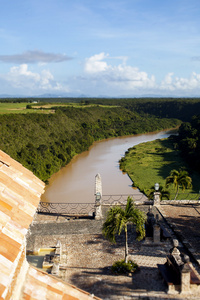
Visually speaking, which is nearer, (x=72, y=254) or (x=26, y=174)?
(x=26, y=174)

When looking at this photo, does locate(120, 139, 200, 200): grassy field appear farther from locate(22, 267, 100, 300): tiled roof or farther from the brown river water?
locate(22, 267, 100, 300): tiled roof

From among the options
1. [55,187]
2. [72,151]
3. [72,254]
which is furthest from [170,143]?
[72,254]

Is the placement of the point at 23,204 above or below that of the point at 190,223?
above

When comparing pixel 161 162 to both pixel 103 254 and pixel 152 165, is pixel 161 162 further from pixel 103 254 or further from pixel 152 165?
pixel 103 254

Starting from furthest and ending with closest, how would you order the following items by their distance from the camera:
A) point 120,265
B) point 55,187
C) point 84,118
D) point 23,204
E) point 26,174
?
point 84,118, point 55,187, point 120,265, point 26,174, point 23,204

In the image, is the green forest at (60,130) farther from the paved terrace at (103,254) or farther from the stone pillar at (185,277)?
the stone pillar at (185,277)

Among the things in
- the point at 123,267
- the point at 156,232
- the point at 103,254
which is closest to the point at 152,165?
the point at 156,232

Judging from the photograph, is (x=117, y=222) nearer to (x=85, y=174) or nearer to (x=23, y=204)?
(x=23, y=204)
